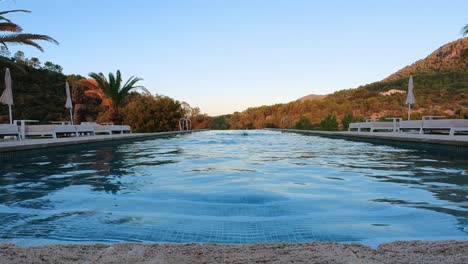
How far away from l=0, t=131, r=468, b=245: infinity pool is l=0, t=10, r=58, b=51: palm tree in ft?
23.9

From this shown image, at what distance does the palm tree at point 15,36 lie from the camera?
37.1ft

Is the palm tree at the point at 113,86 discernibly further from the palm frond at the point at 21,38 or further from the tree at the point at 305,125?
the tree at the point at 305,125

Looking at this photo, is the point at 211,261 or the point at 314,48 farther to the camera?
the point at 314,48

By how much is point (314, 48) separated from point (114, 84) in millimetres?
12491

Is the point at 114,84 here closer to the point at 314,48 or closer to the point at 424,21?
the point at 314,48

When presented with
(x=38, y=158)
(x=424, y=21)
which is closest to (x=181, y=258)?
(x=38, y=158)

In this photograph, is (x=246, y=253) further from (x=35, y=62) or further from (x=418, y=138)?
(x=35, y=62)

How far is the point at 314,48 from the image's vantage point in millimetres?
22219

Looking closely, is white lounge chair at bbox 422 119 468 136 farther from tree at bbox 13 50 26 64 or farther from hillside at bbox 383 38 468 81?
tree at bbox 13 50 26 64

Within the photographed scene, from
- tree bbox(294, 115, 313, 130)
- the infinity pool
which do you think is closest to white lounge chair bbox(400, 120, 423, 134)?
the infinity pool

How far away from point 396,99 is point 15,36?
114ft

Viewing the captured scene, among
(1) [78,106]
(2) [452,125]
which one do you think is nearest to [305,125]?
(1) [78,106]

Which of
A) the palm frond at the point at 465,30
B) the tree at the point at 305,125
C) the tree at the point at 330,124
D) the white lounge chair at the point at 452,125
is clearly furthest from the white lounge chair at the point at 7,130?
the tree at the point at 305,125

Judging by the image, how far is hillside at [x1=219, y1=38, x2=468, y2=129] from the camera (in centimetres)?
3362
